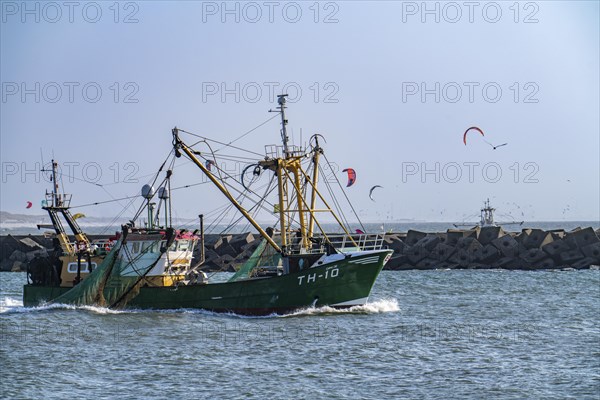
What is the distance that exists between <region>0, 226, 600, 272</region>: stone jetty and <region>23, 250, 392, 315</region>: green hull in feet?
88.9

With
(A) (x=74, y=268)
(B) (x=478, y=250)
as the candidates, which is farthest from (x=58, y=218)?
(B) (x=478, y=250)

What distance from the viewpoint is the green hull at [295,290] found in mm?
38156

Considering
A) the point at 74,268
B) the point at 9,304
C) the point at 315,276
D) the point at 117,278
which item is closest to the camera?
the point at 315,276

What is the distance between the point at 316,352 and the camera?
97.4 feet

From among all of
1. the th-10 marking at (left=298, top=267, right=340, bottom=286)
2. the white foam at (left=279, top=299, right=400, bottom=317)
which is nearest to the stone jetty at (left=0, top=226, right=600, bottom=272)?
the white foam at (left=279, top=299, right=400, bottom=317)

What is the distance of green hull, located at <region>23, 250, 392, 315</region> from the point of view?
3816 cm

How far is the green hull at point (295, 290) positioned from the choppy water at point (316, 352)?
56 centimetres

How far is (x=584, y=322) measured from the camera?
37125 millimetres

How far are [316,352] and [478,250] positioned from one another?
41.1 metres

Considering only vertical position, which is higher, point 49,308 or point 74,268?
point 74,268

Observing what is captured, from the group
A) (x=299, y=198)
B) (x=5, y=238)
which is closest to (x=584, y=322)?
(x=299, y=198)

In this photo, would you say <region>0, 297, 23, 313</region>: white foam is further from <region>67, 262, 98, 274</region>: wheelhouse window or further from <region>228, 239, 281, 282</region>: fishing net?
<region>228, 239, 281, 282</region>: fishing net

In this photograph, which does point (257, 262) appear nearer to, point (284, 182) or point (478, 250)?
point (284, 182)

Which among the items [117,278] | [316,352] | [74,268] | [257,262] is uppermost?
[257,262]
